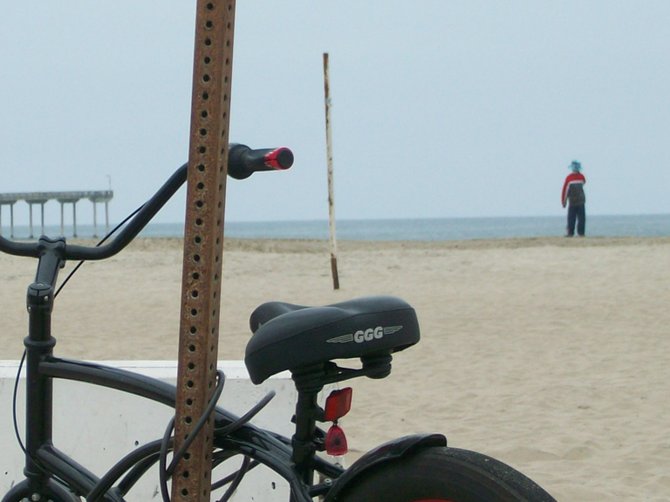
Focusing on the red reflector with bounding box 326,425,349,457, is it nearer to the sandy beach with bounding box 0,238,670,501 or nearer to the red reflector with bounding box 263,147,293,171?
the red reflector with bounding box 263,147,293,171

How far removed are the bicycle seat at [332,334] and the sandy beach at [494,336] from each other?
2958 millimetres

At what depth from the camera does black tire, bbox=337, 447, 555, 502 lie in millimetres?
1785

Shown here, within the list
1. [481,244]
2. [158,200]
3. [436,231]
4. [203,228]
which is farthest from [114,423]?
[436,231]

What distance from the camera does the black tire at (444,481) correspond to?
1.79m

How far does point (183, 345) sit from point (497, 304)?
1106 centimetres

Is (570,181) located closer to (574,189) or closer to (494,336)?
(574,189)

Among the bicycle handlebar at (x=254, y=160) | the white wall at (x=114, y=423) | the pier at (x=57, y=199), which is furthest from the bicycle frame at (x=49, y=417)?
the pier at (x=57, y=199)

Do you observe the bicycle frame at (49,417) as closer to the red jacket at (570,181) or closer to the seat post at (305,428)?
the seat post at (305,428)

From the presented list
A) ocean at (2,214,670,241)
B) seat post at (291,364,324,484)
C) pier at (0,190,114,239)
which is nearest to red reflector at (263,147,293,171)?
seat post at (291,364,324,484)

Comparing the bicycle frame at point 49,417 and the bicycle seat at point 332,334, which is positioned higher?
the bicycle seat at point 332,334

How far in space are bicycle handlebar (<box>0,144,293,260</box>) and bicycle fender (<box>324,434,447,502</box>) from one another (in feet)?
2.00

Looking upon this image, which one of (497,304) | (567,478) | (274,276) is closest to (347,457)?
(567,478)

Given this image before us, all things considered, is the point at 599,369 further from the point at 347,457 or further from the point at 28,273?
the point at 28,273

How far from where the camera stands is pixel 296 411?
203 centimetres
